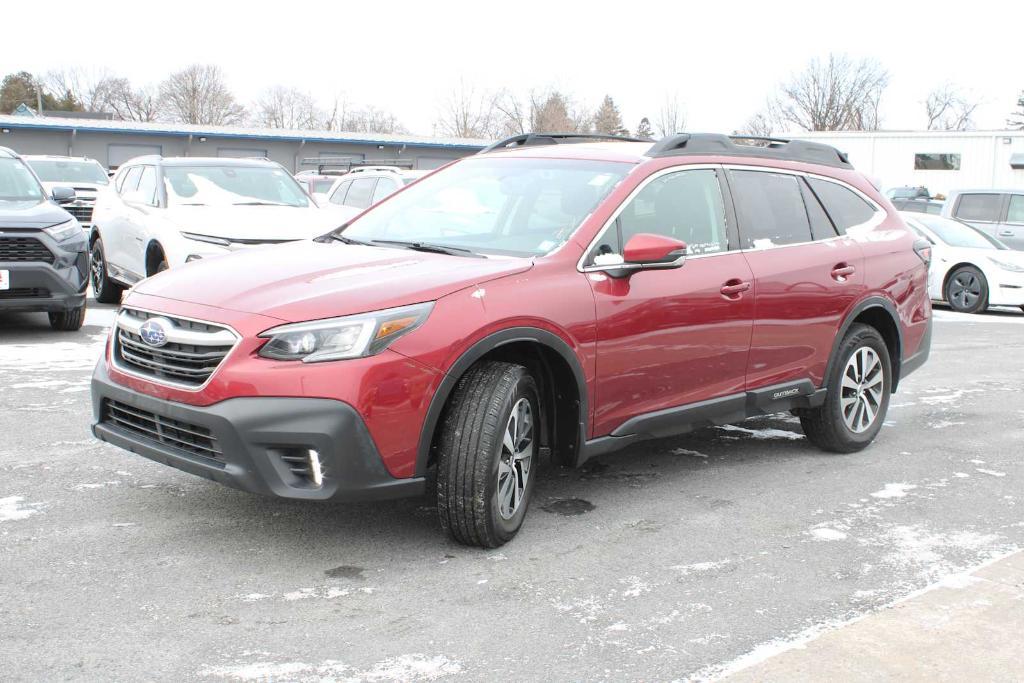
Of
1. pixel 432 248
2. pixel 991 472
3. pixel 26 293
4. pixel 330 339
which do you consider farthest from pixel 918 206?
pixel 330 339

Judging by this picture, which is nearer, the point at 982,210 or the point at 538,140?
the point at 538,140

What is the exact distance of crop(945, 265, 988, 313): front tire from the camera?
15.7m

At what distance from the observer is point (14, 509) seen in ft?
16.0

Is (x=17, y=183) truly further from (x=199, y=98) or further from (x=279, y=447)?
(x=199, y=98)

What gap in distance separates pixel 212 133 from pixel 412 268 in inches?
1683

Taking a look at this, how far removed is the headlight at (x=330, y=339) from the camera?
A: 4.09 metres

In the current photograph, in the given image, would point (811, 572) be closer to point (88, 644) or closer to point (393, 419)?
point (393, 419)

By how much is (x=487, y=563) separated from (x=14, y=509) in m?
2.10

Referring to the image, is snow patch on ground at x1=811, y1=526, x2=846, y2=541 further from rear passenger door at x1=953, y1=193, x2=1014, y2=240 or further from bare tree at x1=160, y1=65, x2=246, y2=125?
bare tree at x1=160, y1=65, x2=246, y2=125

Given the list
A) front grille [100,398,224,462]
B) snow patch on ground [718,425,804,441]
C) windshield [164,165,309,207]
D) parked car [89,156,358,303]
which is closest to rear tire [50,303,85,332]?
parked car [89,156,358,303]

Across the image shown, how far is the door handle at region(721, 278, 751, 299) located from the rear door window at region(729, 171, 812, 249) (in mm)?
254

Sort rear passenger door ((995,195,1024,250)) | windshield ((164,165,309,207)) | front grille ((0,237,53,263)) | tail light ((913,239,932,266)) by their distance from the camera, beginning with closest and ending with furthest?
1. tail light ((913,239,932,266))
2. front grille ((0,237,53,263))
3. windshield ((164,165,309,207))
4. rear passenger door ((995,195,1024,250))

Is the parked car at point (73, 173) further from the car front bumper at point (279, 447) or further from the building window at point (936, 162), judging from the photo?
the building window at point (936, 162)

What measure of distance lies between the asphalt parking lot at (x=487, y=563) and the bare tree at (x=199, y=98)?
280ft
